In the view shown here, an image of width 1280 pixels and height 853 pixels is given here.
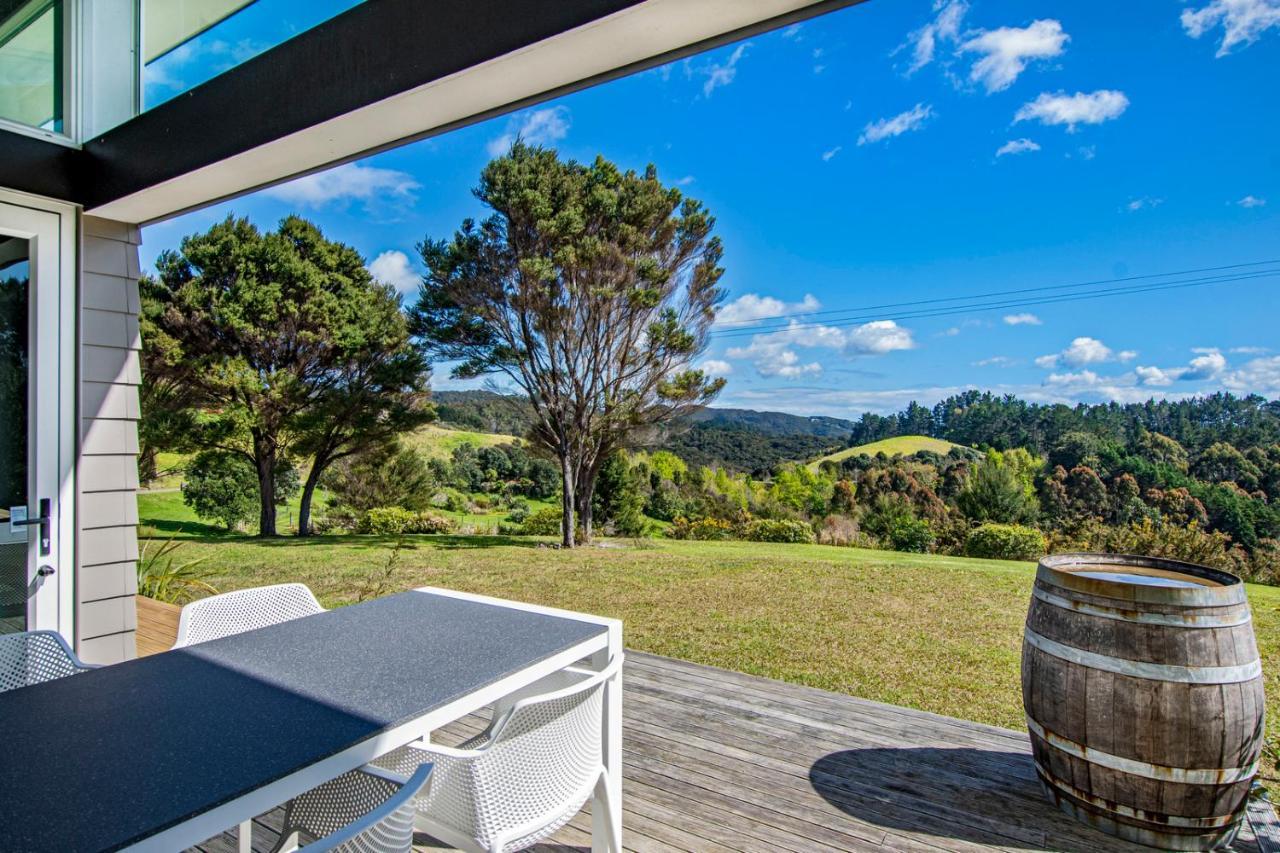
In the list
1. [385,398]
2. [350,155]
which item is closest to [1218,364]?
[350,155]

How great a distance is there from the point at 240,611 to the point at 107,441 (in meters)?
1.25

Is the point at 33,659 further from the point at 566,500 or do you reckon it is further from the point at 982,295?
the point at 982,295

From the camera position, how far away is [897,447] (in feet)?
20.2

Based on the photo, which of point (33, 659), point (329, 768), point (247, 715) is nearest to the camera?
point (329, 768)

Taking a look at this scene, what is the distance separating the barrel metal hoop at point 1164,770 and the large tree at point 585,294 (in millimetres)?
5946

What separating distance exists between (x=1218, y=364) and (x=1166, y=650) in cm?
405

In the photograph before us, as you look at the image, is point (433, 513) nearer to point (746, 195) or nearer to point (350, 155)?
point (746, 195)

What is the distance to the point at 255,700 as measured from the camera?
1.19 meters

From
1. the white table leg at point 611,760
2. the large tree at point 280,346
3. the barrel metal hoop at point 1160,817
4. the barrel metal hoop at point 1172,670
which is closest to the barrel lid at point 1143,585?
the barrel metal hoop at point 1172,670

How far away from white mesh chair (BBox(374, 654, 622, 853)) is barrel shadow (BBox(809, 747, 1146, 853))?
1.05 m

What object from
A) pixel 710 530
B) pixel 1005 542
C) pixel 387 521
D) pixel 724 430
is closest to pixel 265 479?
pixel 387 521

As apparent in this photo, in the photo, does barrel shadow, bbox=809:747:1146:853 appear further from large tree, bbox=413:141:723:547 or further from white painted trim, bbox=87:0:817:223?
large tree, bbox=413:141:723:547

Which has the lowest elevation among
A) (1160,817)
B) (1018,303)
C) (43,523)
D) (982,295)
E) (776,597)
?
(776,597)

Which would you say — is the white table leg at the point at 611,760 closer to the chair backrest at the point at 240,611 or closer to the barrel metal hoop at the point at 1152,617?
the chair backrest at the point at 240,611
